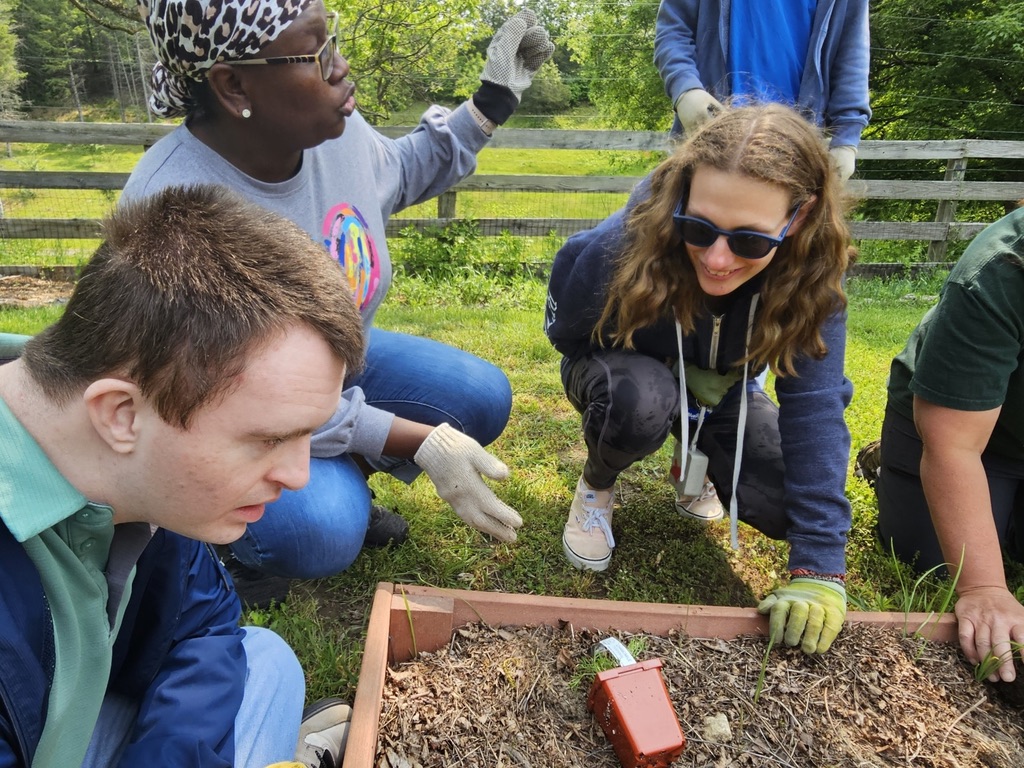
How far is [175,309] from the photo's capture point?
0.82 m

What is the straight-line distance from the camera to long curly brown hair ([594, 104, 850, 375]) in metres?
1.57

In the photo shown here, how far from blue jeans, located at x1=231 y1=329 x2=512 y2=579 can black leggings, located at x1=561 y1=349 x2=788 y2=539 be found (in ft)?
1.01

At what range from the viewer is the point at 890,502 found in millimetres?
2289

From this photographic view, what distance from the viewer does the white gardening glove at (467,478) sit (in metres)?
1.64

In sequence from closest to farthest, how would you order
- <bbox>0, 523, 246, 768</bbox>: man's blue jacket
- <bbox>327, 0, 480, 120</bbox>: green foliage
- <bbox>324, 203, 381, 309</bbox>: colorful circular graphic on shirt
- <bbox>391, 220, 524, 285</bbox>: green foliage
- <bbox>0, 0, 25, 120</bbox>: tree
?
1. <bbox>0, 523, 246, 768</bbox>: man's blue jacket
2. <bbox>324, 203, 381, 309</bbox>: colorful circular graphic on shirt
3. <bbox>391, 220, 524, 285</bbox>: green foliage
4. <bbox>327, 0, 480, 120</bbox>: green foliage
5. <bbox>0, 0, 25, 120</bbox>: tree

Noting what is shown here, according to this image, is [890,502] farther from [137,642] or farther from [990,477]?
[137,642]

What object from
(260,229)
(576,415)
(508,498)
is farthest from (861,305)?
(260,229)

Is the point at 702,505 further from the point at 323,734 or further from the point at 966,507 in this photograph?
the point at 323,734

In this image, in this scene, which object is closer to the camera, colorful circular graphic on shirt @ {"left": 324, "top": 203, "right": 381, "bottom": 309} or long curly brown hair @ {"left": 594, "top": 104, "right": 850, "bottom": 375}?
long curly brown hair @ {"left": 594, "top": 104, "right": 850, "bottom": 375}

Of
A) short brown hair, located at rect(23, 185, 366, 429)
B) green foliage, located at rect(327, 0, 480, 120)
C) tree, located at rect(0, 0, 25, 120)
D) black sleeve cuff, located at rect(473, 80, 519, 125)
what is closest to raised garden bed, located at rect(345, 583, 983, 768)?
short brown hair, located at rect(23, 185, 366, 429)

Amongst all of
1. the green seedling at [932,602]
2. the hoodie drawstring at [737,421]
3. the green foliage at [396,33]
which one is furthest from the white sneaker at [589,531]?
the green foliage at [396,33]

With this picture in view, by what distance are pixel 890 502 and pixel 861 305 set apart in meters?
4.10

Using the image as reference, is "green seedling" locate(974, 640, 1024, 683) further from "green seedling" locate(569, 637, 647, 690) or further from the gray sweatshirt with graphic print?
the gray sweatshirt with graphic print

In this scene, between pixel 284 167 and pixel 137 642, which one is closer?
pixel 137 642
